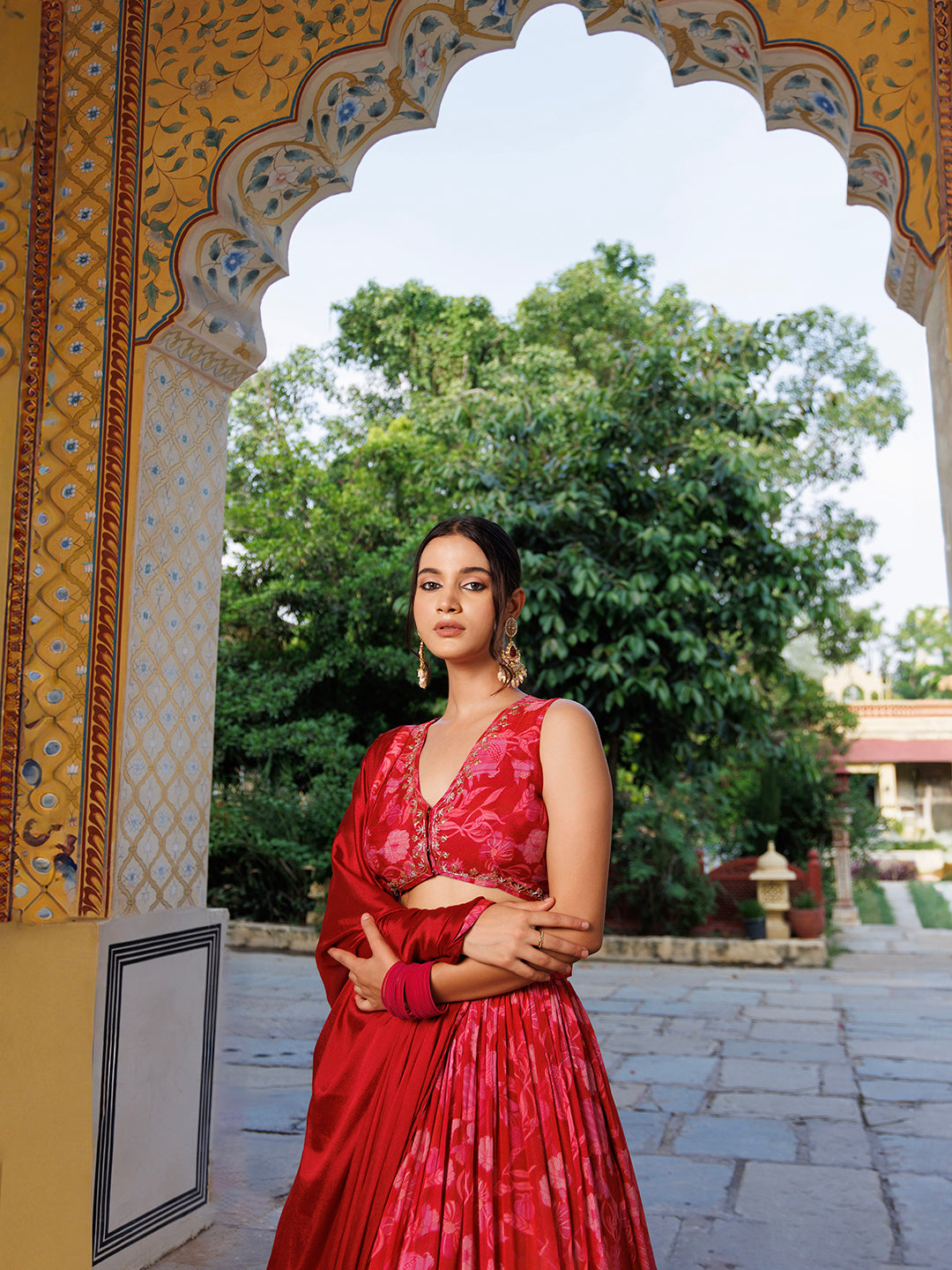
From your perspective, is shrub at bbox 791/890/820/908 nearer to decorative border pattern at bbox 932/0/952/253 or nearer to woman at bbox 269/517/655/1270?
decorative border pattern at bbox 932/0/952/253

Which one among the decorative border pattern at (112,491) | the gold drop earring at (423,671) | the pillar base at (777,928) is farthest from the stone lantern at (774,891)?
the gold drop earring at (423,671)

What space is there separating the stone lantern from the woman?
729 cm

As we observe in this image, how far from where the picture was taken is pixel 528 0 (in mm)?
2639

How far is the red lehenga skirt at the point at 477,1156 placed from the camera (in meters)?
1.36

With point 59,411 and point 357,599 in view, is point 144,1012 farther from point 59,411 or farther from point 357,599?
point 357,599

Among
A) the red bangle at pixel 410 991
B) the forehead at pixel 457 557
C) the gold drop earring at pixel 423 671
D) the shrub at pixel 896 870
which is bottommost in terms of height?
the shrub at pixel 896 870

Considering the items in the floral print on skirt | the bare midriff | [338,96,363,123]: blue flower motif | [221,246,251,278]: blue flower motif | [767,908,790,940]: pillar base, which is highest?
[338,96,363,123]: blue flower motif

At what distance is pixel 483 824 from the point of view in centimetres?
153

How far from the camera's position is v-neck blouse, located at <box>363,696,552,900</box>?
1523 millimetres

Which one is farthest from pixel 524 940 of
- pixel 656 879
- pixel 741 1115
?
pixel 656 879

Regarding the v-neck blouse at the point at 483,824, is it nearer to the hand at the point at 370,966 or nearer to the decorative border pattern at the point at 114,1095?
the hand at the point at 370,966

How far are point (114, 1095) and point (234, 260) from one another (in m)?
2.02

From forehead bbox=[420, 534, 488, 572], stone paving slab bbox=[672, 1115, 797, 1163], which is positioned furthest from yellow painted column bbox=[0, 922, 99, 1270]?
stone paving slab bbox=[672, 1115, 797, 1163]

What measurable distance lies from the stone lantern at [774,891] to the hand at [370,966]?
24.3 feet
